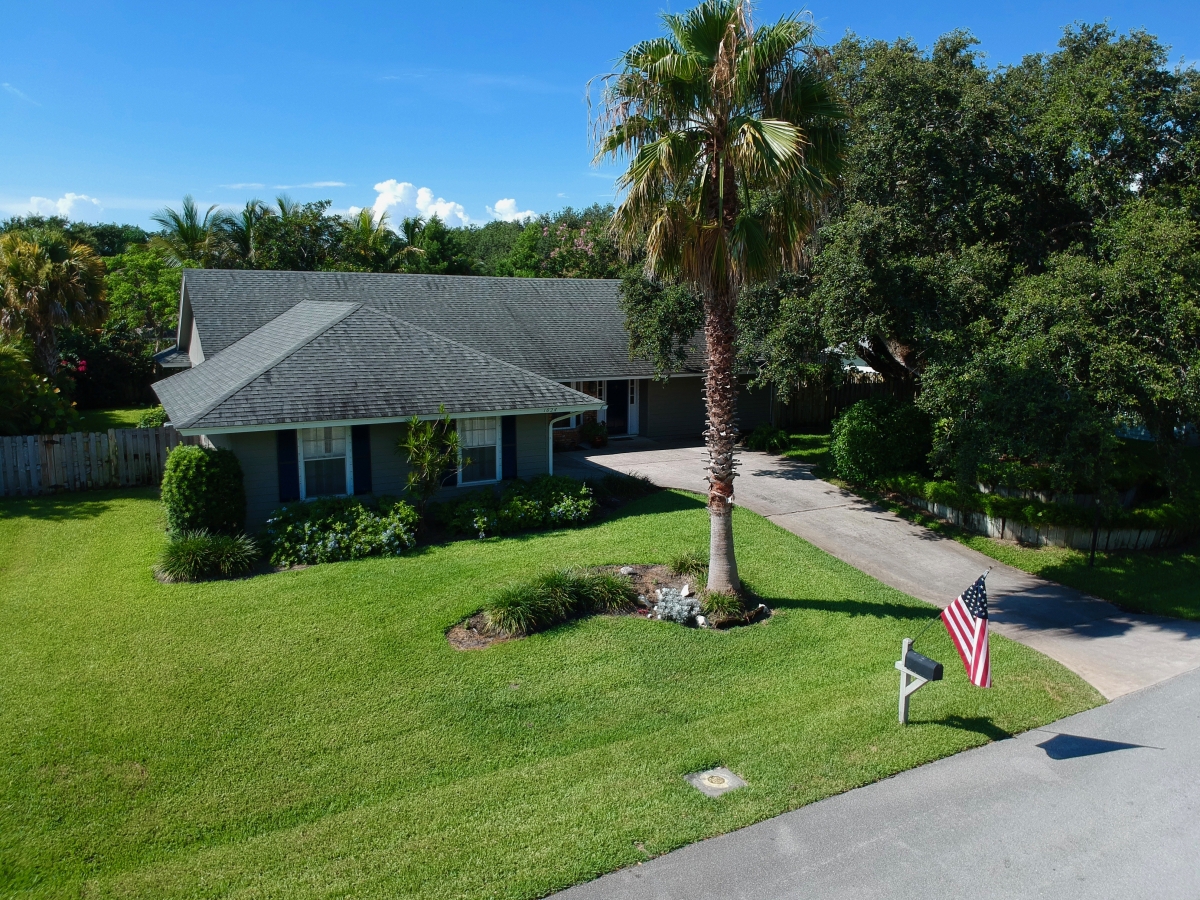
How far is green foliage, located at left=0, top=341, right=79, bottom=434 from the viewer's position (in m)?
18.1

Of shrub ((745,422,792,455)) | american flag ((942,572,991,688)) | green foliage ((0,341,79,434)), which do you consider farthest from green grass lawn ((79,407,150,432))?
american flag ((942,572,991,688))

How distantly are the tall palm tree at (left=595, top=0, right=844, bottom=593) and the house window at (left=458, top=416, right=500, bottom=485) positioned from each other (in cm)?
616

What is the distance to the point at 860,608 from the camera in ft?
39.4

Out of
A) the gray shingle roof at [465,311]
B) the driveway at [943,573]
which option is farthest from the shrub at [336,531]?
the gray shingle roof at [465,311]

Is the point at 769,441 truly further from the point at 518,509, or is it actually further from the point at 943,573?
the point at 518,509

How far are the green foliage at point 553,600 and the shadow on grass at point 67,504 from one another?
32.5 feet

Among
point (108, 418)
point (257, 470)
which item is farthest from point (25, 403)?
point (108, 418)

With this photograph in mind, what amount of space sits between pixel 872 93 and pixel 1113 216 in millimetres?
5499

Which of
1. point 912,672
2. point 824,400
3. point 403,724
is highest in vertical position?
point 824,400

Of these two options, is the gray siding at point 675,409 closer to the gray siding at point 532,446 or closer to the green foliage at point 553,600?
the gray siding at point 532,446

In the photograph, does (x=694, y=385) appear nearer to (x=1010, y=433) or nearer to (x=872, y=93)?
(x=872, y=93)

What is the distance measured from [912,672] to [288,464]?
11.2 metres

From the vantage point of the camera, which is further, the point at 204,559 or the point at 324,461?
the point at 324,461

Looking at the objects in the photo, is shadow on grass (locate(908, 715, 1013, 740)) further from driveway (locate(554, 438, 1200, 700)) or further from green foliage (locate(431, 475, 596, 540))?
green foliage (locate(431, 475, 596, 540))
